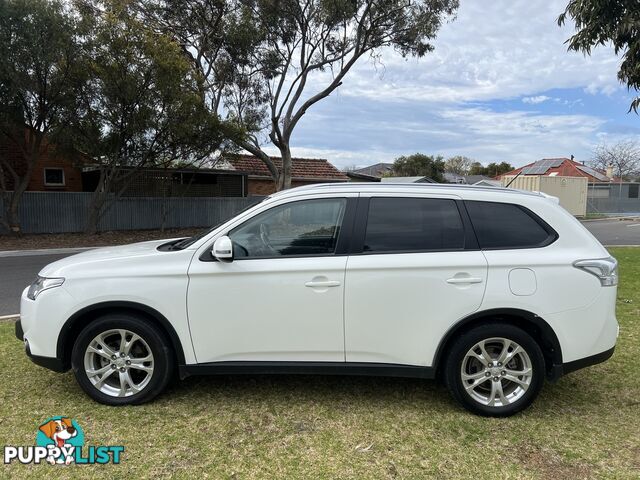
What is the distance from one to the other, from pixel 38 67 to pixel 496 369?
15628 millimetres

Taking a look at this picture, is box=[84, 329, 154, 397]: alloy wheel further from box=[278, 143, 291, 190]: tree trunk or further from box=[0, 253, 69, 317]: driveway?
box=[278, 143, 291, 190]: tree trunk

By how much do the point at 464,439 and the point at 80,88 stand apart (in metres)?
15.6

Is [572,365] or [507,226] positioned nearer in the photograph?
[572,365]

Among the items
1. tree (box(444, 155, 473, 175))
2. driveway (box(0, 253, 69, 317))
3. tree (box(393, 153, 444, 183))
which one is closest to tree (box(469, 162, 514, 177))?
tree (box(444, 155, 473, 175))

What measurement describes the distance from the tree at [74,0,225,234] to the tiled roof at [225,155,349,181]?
8590 millimetres

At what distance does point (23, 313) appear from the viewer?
3727 millimetres

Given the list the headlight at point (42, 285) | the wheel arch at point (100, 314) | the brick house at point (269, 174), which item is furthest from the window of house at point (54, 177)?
the wheel arch at point (100, 314)

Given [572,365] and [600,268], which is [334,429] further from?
[600,268]

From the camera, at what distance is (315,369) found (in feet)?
11.9

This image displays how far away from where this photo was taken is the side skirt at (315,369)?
3598 millimetres

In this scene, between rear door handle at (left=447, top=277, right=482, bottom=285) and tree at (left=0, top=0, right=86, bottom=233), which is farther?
tree at (left=0, top=0, right=86, bottom=233)

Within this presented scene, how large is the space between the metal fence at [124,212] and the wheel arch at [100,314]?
13.3 m

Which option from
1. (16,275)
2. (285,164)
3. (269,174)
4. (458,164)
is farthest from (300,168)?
(458,164)

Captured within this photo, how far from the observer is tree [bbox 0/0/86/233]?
13.7 metres
